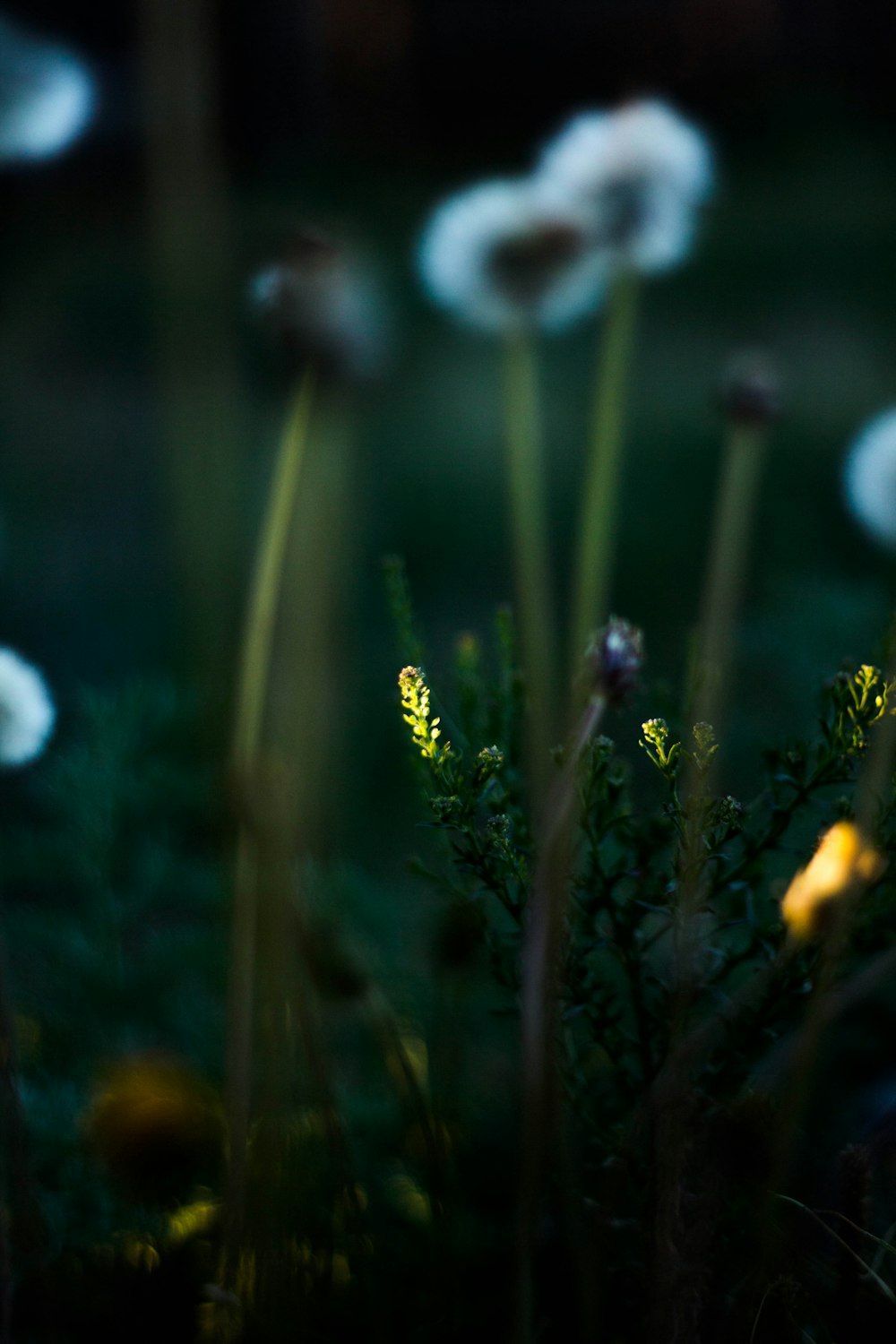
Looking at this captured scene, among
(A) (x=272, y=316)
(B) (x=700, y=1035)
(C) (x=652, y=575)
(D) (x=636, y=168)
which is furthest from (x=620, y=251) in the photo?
(B) (x=700, y=1035)

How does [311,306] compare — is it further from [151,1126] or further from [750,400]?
[151,1126]

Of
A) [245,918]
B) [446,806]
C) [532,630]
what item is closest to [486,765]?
[446,806]

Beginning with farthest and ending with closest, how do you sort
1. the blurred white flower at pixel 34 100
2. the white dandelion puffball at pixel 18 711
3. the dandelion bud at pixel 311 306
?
the blurred white flower at pixel 34 100, the dandelion bud at pixel 311 306, the white dandelion puffball at pixel 18 711

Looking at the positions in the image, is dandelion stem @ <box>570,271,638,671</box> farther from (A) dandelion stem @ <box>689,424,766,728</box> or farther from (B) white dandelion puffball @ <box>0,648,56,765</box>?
(B) white dandelion puffball @ <box>0,648,56,765</box>

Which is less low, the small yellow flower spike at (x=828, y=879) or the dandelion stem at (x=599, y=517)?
the dandelion stem at (x=599, y=517)

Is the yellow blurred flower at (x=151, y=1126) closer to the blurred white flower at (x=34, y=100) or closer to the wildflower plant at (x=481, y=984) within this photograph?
the wildflower plant at (x=481, y=984)

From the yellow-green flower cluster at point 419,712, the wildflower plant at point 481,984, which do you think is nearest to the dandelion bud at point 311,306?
the wildflower plant at point 481,984
